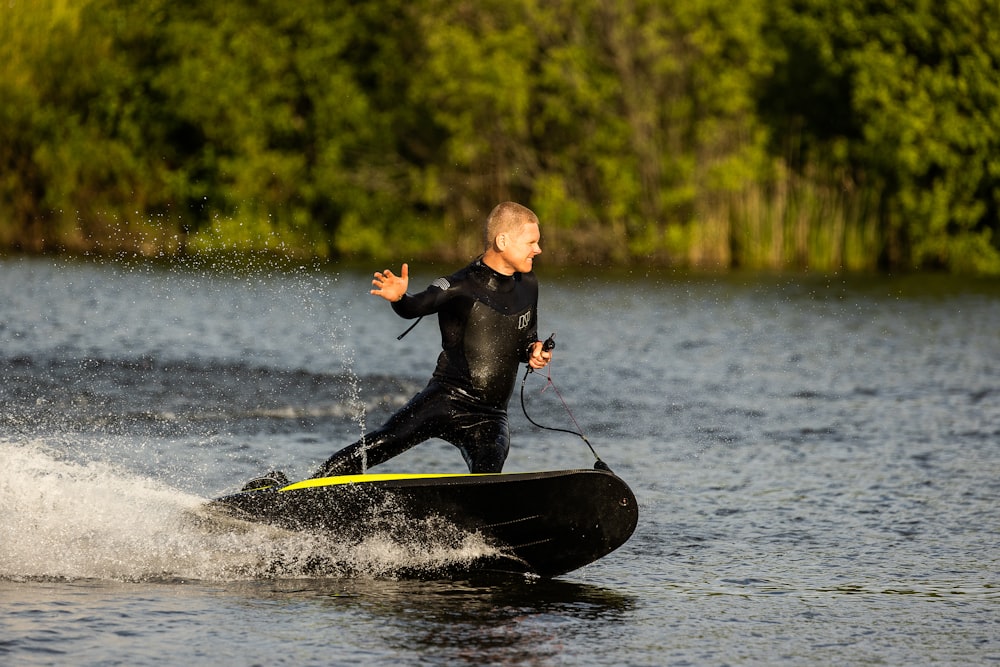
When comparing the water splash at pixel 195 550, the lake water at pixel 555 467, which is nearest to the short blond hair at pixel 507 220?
the water splash at pixel 195 550

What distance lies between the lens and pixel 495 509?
7.51m

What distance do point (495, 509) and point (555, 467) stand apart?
3.29 m

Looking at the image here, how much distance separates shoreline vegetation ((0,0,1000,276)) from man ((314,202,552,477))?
28506 mm

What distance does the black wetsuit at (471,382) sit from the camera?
7664 mm

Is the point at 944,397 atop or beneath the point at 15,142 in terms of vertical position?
beneath

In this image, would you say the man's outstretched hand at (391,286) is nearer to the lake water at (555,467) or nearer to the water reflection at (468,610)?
the lake water at (555,467)

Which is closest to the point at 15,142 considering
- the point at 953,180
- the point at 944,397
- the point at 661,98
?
the point at 661,98

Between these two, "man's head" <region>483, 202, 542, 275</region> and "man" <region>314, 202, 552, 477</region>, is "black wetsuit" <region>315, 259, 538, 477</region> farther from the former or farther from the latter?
"man's head" <region>483, 202, 542, 275</region>

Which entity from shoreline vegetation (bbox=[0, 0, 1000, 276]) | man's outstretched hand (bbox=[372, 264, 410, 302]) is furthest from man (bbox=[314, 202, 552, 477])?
shoreline vegetation (bbox=[0, 0, 1000, 276])

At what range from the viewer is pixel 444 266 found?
39.4 m

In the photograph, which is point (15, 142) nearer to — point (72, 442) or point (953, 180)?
point (953, 180)

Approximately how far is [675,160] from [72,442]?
2894 centimetres

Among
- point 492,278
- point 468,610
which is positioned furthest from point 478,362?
point 468,610

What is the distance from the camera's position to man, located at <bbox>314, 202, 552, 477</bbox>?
764 cm
